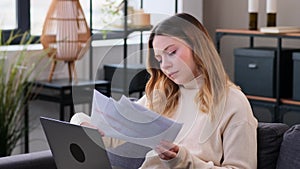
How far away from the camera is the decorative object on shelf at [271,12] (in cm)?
418

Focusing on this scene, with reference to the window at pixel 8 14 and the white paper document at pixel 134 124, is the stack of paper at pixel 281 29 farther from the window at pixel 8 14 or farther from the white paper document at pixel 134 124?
the white paper document at pixel 134 124

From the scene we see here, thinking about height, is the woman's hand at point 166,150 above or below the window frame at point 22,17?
below

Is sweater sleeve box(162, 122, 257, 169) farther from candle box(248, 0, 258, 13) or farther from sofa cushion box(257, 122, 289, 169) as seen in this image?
candle box(248, 0, 258, 13)

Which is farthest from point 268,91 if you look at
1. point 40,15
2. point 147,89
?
point 147,89

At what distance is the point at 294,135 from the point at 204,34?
1.44 ft

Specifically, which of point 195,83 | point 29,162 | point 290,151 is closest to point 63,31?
point 29,162

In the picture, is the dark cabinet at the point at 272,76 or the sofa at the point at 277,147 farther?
the dark cabinet at the point at 272,76

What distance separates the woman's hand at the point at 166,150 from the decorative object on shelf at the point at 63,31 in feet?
7.44

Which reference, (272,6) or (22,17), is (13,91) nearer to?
(22,17)

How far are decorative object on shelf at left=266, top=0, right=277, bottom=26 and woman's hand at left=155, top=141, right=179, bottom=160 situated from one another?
2485 mm

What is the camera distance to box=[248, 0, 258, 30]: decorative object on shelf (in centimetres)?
426

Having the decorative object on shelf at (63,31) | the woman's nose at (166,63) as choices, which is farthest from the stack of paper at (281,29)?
the woman's nose at (166,63)

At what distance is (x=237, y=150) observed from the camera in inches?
79.2

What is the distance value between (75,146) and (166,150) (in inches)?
10.8
